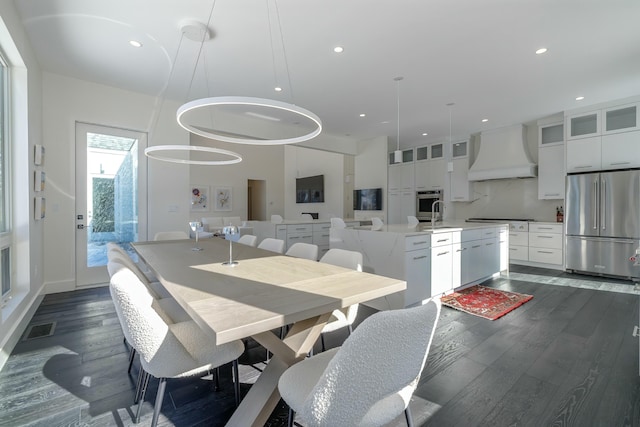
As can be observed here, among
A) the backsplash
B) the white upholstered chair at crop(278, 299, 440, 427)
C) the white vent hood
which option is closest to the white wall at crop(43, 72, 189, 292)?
the white upholstered chair at crop(278, 299, 440, 427)

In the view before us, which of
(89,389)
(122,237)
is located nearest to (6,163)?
(122,237)

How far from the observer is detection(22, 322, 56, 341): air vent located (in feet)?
8.04

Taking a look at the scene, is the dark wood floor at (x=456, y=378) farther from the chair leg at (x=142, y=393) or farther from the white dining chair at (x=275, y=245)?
the white dining chair at (x=275, y=245)

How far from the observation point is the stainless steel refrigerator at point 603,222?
4.22m

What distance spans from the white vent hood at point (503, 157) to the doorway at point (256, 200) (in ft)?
21.1

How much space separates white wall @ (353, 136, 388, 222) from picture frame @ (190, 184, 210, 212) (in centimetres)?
457

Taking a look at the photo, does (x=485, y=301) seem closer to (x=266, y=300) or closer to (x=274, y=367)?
(x=274, y=367)

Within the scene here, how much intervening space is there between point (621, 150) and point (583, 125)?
2.29 ft

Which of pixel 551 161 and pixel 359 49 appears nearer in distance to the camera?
pixel 359 49

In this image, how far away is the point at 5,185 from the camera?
8.87 feet

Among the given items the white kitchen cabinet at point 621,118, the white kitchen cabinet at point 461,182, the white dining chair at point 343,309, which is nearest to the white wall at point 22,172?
the white dining chair at point 343,309

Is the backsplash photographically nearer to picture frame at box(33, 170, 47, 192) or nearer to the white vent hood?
the white vent hood


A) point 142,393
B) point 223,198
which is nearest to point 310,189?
point 223,198

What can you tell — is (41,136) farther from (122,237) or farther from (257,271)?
(257,271)
